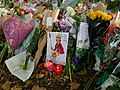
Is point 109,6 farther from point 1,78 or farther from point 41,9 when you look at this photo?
point 1,78

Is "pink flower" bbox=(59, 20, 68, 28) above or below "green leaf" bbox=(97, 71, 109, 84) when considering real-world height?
above

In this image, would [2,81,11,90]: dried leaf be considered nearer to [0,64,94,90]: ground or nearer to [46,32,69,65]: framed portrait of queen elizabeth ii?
[0,64,94,90]: ground

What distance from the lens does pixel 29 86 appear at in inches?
98.4

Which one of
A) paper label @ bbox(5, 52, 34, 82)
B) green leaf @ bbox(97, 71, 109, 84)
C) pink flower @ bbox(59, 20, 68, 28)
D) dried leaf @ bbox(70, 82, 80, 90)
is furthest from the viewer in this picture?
pink flower @ bbox(59, 20, 68, 28)

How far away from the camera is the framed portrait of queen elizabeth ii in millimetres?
2664

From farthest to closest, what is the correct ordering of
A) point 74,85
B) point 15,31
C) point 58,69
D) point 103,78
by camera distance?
1. point 15,31
2. point 58,69
3. point 74,85
4. point 103,78

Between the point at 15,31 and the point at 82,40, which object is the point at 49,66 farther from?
the point at 15,31

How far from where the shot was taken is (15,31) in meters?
2.85

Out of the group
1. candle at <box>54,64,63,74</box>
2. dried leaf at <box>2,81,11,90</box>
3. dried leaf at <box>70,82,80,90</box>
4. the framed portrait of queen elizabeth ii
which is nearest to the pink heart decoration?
the framed portrait of queen elizabeth ii

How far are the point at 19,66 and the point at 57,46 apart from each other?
0.45 meters

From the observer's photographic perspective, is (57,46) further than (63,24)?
No

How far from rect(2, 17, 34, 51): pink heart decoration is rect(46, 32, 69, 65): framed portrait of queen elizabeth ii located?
33 centimetres

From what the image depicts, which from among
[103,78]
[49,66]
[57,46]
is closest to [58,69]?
[49,66]

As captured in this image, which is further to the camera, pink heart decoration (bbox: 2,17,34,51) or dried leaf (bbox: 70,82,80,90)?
pink heart decoration (bbox: 2,17,34,51)
